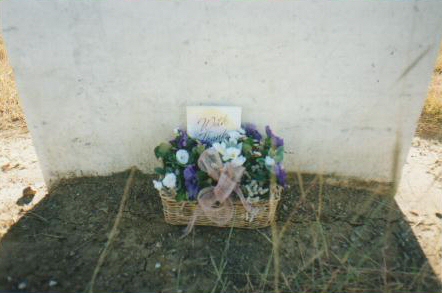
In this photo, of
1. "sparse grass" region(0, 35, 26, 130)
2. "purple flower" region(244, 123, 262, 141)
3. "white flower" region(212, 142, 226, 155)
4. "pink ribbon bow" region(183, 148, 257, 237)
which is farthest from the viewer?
"sparse grass" region(0, 35, 26, 130)

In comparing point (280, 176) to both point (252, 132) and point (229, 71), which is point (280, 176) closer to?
point (252, 132)

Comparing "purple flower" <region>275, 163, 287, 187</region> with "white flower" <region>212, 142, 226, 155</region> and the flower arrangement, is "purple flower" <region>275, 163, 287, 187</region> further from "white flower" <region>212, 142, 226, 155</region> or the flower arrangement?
"white flower" <region>212, 142, 226, 155</region>

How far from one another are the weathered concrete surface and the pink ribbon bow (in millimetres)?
443

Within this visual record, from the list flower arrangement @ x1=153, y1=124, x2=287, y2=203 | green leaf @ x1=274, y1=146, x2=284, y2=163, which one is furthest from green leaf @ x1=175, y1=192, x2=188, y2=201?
green leaf @ x1=274, y1=146, x2=284, y2=163

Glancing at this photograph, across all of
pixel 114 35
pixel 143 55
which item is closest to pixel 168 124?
pixel 143 55

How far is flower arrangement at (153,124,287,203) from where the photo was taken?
1804mm

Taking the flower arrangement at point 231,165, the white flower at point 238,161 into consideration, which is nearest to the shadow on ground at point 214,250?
the flower arrangement at point 231,165

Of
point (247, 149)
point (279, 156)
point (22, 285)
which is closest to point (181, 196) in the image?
point (247, 149)

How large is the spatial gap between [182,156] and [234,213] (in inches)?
16.7

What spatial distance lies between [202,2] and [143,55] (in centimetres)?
44

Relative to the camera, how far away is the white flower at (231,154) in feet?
6.03

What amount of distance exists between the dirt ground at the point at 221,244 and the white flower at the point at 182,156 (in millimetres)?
423

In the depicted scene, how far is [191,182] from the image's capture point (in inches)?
70.6

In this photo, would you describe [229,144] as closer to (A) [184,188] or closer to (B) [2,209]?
(A) [184,188]
